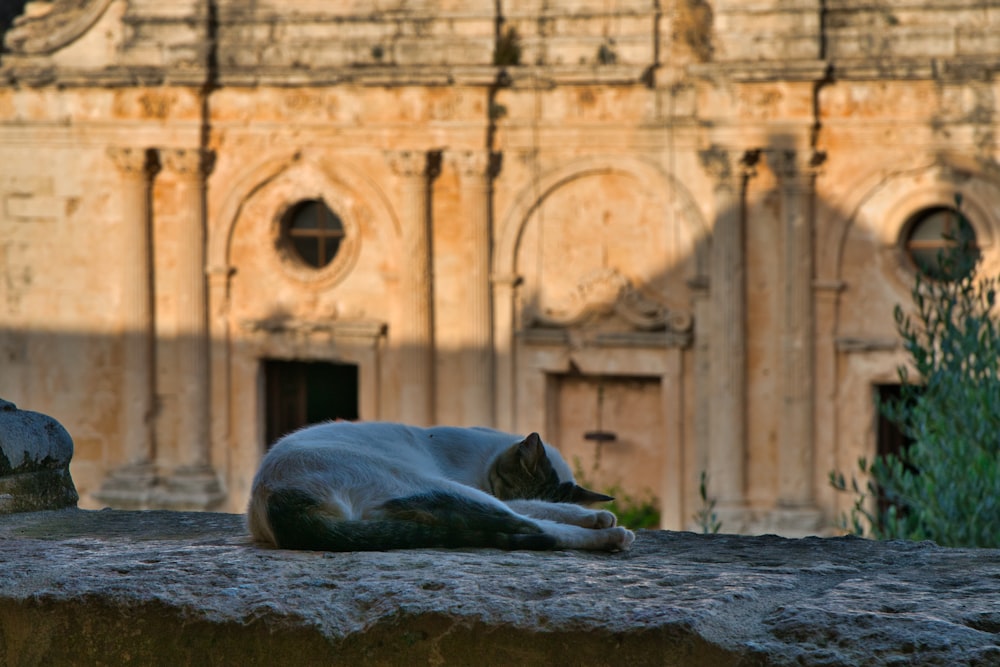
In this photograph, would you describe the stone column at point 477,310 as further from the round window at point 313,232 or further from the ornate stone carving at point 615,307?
the round window at point 313,232

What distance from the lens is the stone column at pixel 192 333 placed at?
1878 cm

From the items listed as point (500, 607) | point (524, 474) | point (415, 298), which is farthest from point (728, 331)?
point (500, 607)

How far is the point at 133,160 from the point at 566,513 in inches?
594

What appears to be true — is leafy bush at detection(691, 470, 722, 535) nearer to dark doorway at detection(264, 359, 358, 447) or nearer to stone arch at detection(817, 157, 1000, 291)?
stone arch at detection(817, 157, 1000, 291)

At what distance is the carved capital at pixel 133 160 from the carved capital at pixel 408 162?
9.29ft

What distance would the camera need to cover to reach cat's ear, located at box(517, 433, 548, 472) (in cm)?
455

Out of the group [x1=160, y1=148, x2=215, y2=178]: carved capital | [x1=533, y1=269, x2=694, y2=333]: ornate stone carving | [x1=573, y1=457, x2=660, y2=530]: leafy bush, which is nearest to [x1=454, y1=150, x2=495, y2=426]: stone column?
[x1=533, y1=269, x2=694, y2=333]: ornate stone carving

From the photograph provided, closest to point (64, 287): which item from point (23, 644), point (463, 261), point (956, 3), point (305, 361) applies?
point (305, 361)

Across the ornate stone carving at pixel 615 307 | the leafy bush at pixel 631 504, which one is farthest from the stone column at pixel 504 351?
the leafy bush at pixel 631 504

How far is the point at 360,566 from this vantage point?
12.9 feet

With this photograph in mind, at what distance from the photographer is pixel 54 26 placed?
19078 mm

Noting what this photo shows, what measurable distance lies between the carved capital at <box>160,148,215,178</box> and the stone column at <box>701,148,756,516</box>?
5.56 meters

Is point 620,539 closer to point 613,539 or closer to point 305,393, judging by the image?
point 613,539

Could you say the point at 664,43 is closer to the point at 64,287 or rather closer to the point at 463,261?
the point at 463,261
